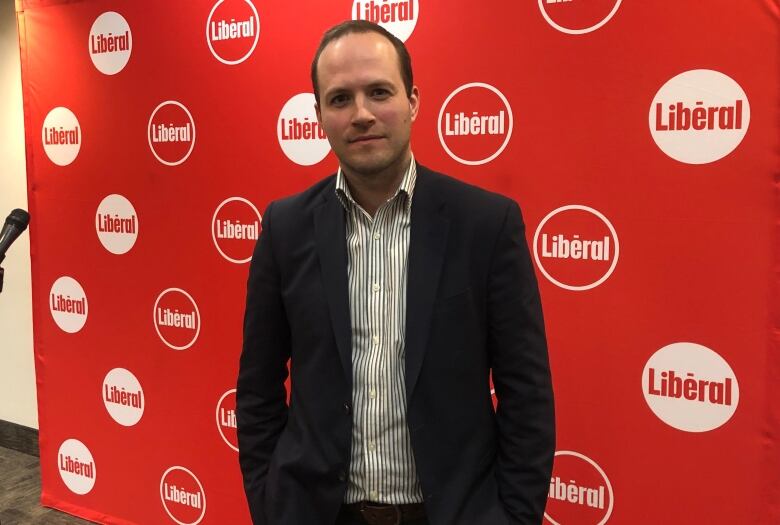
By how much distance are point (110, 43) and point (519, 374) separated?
230cm

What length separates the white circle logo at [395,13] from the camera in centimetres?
206

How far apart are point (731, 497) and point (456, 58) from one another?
1459mm

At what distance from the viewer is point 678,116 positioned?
1734mm

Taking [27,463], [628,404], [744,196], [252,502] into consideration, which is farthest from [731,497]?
[27,463]

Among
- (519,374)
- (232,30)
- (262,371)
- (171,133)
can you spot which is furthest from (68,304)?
(519,374)

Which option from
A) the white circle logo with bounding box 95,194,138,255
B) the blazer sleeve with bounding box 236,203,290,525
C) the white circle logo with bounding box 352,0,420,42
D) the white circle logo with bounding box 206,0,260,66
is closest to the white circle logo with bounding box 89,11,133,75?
the white circle logo with bounding box 206,0,260,66

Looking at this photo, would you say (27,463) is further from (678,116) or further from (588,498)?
(678,116)

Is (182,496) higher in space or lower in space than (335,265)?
lower

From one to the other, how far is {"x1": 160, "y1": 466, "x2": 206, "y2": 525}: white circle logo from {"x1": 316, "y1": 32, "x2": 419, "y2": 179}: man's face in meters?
1.96

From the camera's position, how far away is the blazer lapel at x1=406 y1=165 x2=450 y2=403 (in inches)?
Answer: 48.3

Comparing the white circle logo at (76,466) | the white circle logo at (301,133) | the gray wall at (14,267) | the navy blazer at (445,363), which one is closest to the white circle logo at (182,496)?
the white circle logo at (76,466)

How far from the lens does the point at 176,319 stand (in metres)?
2.67

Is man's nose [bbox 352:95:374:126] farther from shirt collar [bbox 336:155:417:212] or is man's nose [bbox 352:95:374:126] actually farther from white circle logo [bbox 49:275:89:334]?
white circle logo [bbox 49:275:89:334]

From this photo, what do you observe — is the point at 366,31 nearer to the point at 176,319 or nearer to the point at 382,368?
the point at 382,368
